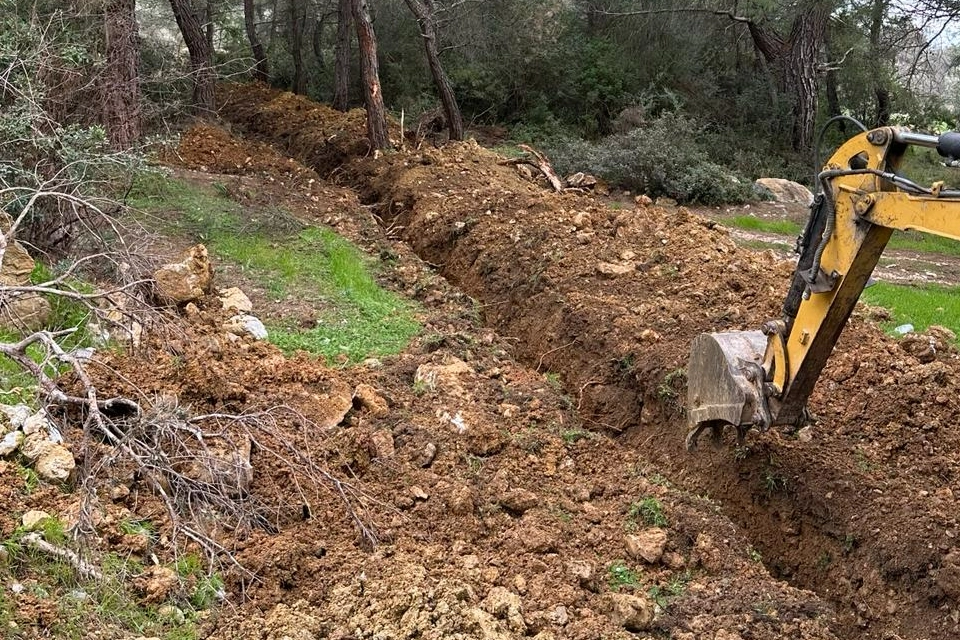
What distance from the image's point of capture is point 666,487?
18.5ft

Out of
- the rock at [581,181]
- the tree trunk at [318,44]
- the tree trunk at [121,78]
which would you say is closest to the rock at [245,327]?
the tree trunk at [121,78]

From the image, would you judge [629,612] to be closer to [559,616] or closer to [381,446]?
[559,616]

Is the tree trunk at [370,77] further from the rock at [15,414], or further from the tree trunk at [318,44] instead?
the rock at [15,414]

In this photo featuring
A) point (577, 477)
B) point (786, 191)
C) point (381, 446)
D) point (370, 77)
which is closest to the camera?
point (381, 446)

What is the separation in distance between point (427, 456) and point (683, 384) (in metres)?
2.13

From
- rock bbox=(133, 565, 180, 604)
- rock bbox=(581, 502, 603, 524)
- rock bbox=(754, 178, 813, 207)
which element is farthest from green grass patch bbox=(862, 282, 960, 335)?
rock bbox=(133, 565, 180, 604)

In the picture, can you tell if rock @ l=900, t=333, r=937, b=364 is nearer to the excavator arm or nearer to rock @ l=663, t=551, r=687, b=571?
the excavator arm

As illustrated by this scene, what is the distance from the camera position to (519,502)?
522 centimetres

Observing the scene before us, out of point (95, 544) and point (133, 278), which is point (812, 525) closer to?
point (95, 544)

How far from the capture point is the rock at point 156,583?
3793 millimetres

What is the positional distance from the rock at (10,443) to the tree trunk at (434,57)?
1273 cm

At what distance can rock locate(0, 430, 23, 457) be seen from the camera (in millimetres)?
4109

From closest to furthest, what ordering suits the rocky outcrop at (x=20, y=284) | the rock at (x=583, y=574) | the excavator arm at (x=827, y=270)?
the excavator arm at (x=827, y=270)
the rock at (x=583, y=574)
the rocky outcrop at (x=20, y=284)

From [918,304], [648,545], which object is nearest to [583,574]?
[648,545]
